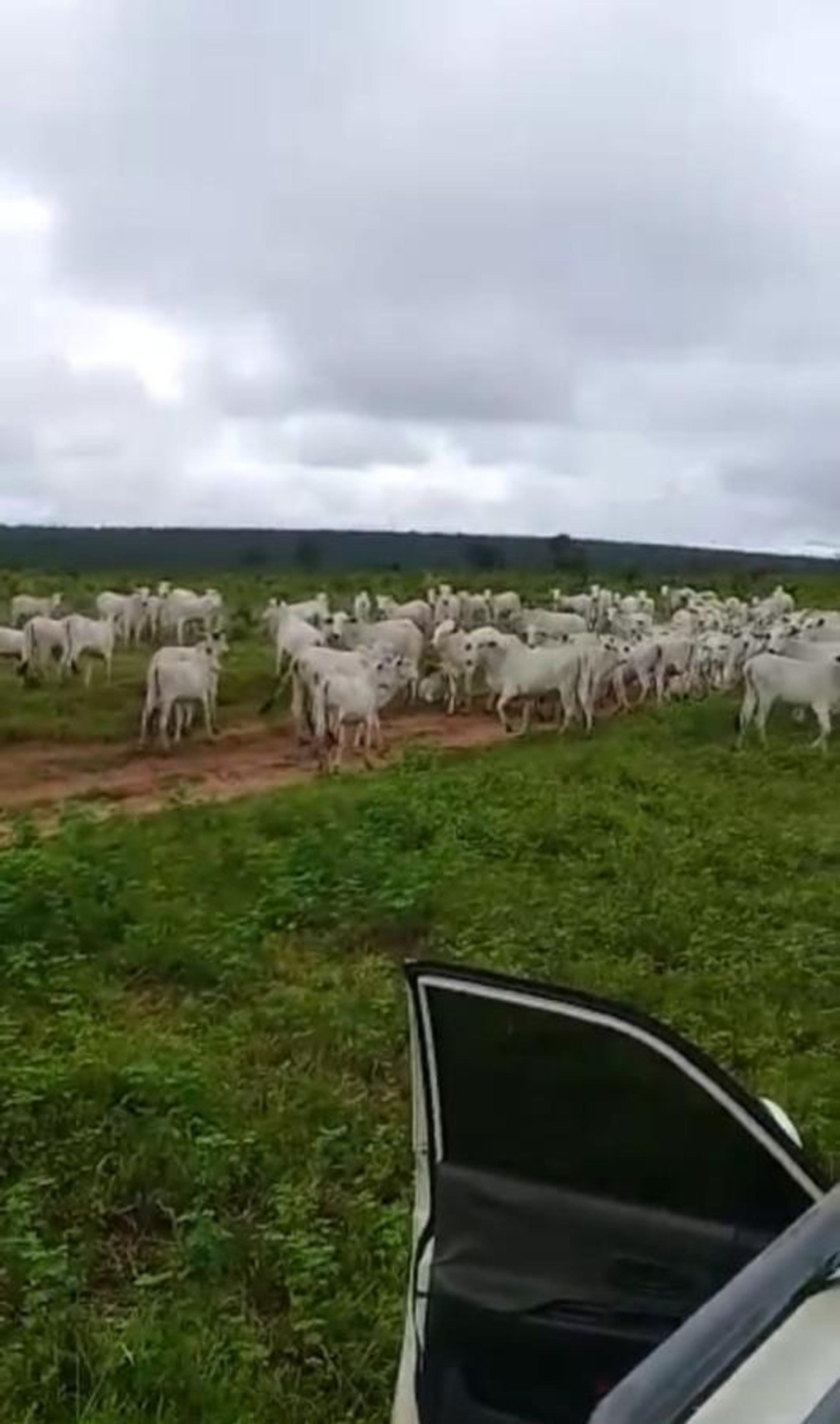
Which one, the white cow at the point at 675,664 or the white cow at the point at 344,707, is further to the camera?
the white cow at the point at 675,664

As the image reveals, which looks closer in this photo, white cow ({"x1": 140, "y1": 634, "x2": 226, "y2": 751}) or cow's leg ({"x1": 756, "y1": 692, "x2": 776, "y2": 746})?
white cow ({"x1": 140, "y1": 634, "x2": 226, "y2": 751})

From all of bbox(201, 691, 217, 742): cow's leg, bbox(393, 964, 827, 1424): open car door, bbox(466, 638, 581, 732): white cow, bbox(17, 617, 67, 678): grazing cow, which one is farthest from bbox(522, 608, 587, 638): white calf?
bbox(393, 964, 827, 1424): open car door

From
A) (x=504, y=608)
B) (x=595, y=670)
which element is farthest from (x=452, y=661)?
(x=504, y=608)

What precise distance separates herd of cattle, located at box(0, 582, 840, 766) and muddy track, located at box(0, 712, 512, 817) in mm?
311

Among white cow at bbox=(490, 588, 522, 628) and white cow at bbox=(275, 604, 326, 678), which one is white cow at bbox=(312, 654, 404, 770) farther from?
white cow at bbox=(490, 588, 522, 628)

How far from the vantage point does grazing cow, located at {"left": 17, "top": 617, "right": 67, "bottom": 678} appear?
1847cm

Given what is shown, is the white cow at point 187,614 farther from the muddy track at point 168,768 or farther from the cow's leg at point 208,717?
the cow's leg at point 208,717

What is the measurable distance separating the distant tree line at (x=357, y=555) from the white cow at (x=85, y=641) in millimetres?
30889

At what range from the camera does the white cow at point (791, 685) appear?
1557 cm

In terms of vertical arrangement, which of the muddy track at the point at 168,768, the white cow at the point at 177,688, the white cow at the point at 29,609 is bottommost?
the muddy track at the point at 168,768

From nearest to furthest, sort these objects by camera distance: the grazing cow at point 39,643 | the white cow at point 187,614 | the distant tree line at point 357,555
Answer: the grazing cow at point 39,643
the white cow at point 187,614
the distant tree line at point 357,555

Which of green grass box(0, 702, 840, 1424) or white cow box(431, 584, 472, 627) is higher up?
white cow box(431, 584, 472, 627)

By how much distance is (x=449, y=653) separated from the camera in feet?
61.8

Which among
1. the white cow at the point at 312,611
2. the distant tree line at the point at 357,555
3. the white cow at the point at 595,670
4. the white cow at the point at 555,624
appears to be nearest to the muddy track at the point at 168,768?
the white cow at the point at 595,670
